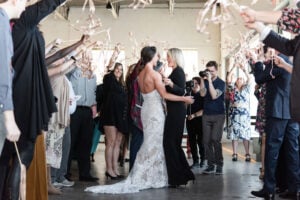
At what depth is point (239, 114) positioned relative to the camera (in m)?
9.20

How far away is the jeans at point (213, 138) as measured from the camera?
7164 mm

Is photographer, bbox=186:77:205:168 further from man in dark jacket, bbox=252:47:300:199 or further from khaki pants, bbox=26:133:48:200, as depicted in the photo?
khaki pants, bbox=26:133:48:200

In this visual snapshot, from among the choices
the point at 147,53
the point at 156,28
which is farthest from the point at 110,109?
the point at 156,28

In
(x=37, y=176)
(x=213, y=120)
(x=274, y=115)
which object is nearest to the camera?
(x=37, y=176)

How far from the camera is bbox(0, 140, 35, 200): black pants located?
2838 millimetres

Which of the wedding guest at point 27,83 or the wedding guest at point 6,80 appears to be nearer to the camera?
the wedding guest at point 6,80

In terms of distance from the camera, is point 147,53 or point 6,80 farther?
point 147,53

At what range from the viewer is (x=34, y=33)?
293 centimetres

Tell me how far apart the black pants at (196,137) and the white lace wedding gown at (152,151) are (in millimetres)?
2488

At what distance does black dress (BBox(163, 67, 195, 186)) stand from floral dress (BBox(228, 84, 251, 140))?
11.0 ft

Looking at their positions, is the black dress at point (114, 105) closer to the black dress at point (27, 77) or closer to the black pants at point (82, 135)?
the black pants at point (82, 135)

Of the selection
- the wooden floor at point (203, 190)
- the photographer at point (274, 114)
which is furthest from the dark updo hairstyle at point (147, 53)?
the wooden floor at point (203, 190)

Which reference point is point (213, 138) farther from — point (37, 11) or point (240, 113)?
point (37, 11)

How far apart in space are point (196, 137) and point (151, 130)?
276 cm
